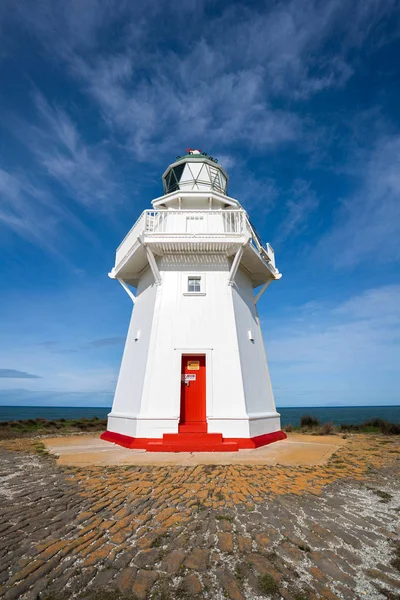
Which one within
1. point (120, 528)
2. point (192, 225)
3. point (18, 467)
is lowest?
point (120, 528)

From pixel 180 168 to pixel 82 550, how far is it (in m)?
14.5

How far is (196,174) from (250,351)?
8221 millimetres

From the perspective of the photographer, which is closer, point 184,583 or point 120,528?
point 184,583

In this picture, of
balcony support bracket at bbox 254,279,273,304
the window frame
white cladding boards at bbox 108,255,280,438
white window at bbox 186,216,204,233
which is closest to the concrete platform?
white cladding boards at bbox 108,255,280,438

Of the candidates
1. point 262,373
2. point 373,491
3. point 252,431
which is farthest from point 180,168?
point 373,491

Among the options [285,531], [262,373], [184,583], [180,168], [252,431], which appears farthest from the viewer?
[180,168]

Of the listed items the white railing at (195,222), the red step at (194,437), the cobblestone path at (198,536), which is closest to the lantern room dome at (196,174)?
the white railing at (195,222)

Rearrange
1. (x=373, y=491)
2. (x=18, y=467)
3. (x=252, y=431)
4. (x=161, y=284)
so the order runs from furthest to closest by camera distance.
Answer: (x=161, y=284), (x=252, y=431), (x=18, y=467), (x=373, y=491)

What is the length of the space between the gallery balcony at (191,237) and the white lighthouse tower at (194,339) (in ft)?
0.13

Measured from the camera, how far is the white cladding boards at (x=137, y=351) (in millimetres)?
10836

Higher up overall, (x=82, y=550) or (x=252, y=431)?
(x=252, y=431)

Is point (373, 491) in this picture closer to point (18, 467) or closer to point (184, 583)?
point (184, 583)

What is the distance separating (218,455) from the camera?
328 inches

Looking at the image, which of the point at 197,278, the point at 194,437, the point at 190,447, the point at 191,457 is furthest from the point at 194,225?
the point at 191,457
